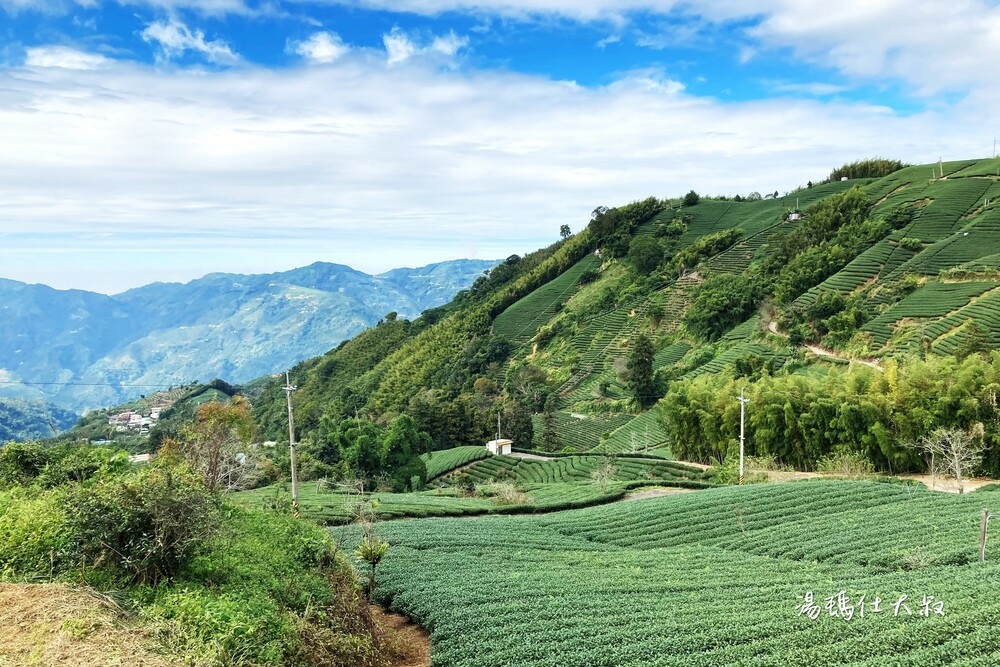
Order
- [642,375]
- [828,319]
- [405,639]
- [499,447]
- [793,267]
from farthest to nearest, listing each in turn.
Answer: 1. [793,267]
2. [642,375]
3. [828,319]
4. [499,447]
5. [405,639]

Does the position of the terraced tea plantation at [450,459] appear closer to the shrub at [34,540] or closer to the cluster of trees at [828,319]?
the cluster of trees at [828,319]

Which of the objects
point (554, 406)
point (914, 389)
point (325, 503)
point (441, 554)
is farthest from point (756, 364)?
point (441, 554)

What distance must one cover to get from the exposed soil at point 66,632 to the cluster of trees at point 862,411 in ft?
131

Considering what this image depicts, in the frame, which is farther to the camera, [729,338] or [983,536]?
[729,338]

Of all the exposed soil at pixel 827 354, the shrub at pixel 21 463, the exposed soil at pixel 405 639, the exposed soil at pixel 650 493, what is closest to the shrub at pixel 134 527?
the exposed soil at pixel 405 639

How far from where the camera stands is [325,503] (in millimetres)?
31312

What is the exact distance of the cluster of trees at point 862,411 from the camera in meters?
36.5

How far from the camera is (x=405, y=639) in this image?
14500mm

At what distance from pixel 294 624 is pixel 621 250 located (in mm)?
114188

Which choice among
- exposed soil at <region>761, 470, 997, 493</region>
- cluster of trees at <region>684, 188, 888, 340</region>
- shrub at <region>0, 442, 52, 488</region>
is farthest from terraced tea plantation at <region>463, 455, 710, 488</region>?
cluster of trees at <region>684, 188, 888, 340</region>

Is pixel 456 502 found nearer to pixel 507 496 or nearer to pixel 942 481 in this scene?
pixel 507 496

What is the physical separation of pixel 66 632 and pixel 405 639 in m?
7.11

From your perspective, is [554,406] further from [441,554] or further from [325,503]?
[441,554]

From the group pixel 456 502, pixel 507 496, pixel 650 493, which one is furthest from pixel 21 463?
pixel 650 493
